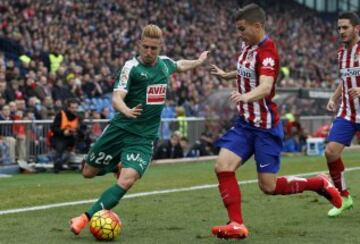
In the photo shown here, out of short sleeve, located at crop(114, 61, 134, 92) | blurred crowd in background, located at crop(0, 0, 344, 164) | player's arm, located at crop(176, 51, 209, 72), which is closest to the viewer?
short sleeve, located at crop(114, 61, 134, 92)

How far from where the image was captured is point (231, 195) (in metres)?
8.02

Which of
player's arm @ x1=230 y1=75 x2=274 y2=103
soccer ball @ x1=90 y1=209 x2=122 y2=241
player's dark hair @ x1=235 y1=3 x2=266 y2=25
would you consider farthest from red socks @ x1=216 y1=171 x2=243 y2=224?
player's dark hair @ x1=235 y1=3 x2=266 y2=25

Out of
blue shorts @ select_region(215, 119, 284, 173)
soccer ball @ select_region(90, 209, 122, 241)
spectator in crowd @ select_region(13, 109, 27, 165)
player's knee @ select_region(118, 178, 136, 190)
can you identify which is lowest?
spectator in crowd @ select_region(13, 109, 27, 165)

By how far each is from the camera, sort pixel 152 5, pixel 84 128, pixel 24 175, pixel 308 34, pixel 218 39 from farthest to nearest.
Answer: pixel 308 34, pixel 218 39, pixel 152 5, pixel 84 128, pixel 24 175

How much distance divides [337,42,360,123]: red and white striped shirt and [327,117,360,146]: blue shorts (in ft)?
0.19

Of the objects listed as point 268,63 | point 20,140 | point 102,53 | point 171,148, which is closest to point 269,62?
point 268,63

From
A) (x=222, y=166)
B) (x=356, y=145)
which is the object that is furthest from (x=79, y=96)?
(x=222, y=166)

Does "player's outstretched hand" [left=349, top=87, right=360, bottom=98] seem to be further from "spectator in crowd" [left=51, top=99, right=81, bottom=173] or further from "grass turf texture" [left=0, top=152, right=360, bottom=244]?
"spectator in crowd" [left=51, top=99, right=81, bottom=173]

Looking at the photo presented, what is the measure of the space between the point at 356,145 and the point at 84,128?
1110 cm

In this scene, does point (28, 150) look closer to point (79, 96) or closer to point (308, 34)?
point (79, 96)

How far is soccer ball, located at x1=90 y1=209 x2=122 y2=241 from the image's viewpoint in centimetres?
798

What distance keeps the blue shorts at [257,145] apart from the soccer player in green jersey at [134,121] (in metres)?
0.85

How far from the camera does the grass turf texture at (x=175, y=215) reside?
26.8ft

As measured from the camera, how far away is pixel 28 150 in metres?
18.7
